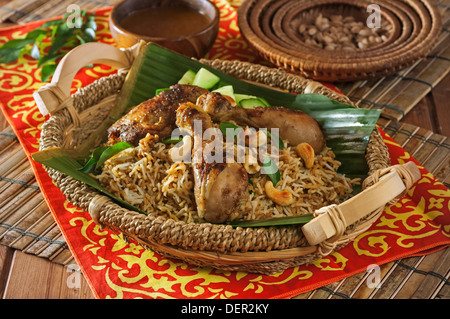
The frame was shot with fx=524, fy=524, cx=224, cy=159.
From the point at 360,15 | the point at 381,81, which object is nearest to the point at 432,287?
the point at 381,81

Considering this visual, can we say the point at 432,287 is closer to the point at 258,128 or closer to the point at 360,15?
the point at 258,128

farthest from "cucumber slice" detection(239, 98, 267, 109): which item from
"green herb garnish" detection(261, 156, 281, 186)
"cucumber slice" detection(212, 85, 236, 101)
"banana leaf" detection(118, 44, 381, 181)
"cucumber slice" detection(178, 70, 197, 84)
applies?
"green herb garnish" detection(261, 156, 281, 186)

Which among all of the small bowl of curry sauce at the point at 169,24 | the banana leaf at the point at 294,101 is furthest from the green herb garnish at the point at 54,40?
the banana leaf at the point at 294,101

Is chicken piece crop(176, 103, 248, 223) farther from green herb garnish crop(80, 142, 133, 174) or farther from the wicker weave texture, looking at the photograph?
green herb garnish crop(80, 142, 133, 174)

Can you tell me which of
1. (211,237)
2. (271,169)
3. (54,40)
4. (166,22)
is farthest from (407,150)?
(54,40)

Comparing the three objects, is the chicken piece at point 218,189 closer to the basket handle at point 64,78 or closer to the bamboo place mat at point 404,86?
the basket handle at point 64,78

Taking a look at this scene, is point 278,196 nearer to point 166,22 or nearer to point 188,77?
point 188,77
